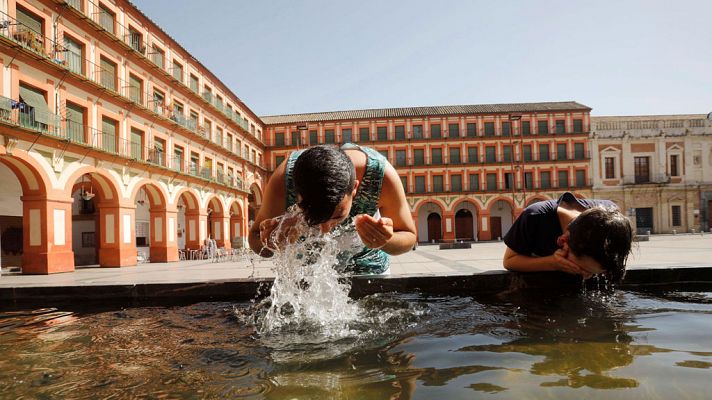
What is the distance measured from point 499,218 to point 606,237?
136 ft

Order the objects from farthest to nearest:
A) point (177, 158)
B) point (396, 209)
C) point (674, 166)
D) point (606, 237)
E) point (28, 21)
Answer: point (674, 166) → point (177, 158) → point (28, 21) → point (396, 209) → point (606, 237)

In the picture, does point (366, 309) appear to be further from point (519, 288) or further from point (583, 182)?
point (583, 182)

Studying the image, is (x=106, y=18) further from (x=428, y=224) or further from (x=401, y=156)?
(x=428, y=224)

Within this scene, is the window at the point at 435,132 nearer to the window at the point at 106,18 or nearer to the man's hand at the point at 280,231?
the window at the point at 106,18

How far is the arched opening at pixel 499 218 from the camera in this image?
41156mm

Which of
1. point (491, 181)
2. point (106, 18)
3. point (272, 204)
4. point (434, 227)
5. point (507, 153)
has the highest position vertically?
point (106, 18)

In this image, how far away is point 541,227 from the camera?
3033 mm

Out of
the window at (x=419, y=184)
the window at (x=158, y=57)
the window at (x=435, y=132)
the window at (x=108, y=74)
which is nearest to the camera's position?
the window at (x=108, y=74)

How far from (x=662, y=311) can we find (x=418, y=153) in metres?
39.8

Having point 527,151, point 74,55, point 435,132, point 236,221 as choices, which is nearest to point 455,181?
point 435,132

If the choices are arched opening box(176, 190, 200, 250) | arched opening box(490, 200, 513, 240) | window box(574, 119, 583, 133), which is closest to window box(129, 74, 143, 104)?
arched opening box(176, 190, 200, 250)

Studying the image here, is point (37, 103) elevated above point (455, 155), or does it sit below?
below

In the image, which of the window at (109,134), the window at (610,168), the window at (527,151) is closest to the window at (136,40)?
the window at (109,134)

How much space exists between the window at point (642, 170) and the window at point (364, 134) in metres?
25.2
